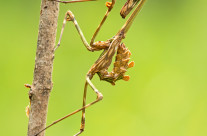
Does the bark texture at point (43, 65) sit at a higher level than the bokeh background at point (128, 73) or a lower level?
higher

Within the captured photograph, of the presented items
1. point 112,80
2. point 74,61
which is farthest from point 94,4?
point 112,80

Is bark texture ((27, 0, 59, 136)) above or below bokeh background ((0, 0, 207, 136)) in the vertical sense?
above

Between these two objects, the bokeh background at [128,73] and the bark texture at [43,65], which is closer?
the bark texture at [43,65]

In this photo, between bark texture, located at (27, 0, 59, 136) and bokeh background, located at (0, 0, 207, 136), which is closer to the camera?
bark texture, located at (27, 0, 59, 136)

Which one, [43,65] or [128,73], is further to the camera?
[128,73]

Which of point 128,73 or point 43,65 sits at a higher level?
point 43,65
